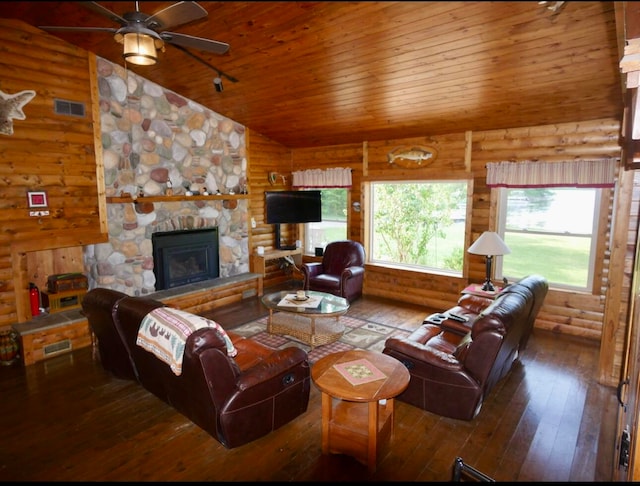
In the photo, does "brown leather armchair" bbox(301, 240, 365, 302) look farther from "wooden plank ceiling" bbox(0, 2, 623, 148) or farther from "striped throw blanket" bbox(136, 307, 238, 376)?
"striped throw blanket" bbox(136, 307, 238, 376)

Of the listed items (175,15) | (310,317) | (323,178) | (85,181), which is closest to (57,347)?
(85,181)

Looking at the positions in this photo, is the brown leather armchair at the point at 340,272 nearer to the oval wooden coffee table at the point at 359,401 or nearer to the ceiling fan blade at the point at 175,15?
the oval wooden coffee table at the point at 359,401

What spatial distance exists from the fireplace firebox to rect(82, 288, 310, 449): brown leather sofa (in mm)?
2165

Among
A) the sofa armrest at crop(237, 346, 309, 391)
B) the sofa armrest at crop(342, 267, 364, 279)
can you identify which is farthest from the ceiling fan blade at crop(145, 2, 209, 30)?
the sofa armrest at crop(342, 267, 364, 279)

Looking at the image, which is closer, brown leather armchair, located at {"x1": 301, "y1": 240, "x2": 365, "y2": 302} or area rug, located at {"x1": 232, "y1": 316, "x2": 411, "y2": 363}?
area rug, located at {"x1": 232, "y1": 316, "x2": 411, "y2": 363}

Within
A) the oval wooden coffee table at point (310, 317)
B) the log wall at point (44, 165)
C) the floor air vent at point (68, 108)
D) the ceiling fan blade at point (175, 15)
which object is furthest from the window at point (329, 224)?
the ceiling fan blade at point (175, 15)

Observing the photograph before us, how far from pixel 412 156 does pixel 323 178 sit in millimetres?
1783

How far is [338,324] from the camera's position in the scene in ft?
17.0

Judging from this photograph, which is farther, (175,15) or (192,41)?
(192,41)

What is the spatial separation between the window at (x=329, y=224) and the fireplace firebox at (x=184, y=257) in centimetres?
217

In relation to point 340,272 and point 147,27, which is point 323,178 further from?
point 147,27

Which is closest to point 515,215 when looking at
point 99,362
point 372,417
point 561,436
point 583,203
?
point 583,203

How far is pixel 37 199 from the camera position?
4.43m

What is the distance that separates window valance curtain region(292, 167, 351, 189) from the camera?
700cm
